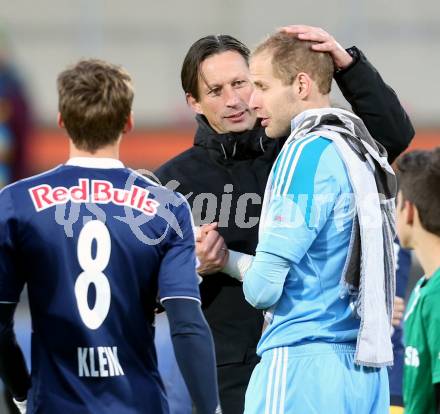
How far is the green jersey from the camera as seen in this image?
3.60 m

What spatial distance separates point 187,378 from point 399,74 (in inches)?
426

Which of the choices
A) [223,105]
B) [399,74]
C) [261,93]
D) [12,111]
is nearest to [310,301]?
[261,93]

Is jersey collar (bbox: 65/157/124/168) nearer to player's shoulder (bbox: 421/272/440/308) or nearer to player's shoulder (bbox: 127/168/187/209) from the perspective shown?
player's shoulder (bbox: 127/168/187/209)

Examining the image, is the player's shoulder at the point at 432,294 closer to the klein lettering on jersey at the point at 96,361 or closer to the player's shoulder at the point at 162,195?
the player's shoulder at the point at 162,195

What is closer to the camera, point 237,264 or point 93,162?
point 93,162

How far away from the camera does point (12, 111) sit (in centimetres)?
980

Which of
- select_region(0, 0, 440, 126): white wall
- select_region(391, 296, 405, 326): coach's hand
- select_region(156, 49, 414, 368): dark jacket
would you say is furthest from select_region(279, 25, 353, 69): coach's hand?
select_region(0, 0, 440, 126): white wall

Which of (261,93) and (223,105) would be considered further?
(223,105)

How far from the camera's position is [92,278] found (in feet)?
10.3

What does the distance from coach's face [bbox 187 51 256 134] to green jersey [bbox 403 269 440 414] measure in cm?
103

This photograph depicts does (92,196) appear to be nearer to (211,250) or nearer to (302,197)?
(302,197)

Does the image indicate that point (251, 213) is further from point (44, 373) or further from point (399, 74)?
point (399, 74)

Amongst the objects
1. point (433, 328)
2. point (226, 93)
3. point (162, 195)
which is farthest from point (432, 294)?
point (226, 93)

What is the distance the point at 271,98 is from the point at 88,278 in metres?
0.87
